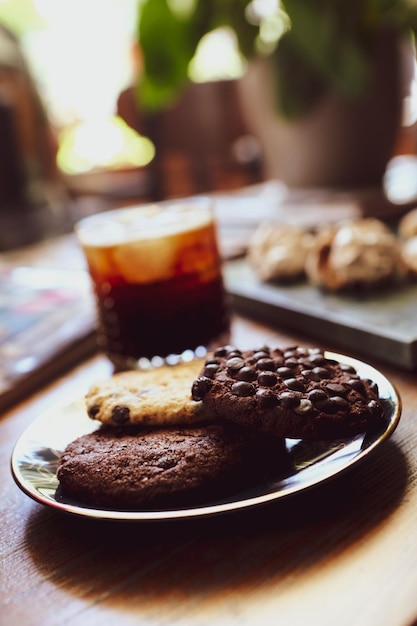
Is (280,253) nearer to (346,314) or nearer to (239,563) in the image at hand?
(346,314)

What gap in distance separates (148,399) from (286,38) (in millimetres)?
975

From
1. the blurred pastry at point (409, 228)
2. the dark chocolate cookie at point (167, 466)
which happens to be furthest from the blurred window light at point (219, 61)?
the dark chocolate cookie at point (167, 466)

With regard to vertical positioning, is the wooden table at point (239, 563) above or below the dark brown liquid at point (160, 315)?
below

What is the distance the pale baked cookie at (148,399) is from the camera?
0.50m

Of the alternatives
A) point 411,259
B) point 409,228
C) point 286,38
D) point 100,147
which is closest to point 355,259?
point 411,259

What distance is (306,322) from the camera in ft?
2.71

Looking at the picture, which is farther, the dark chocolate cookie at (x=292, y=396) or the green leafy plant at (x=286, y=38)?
the green leafy plant at (x=286, y=38)

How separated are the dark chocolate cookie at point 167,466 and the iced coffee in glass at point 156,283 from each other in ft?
0.95

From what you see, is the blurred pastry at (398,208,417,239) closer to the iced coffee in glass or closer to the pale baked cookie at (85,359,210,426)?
the iced coffee in glass

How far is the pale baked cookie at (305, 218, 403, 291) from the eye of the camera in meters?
0.85

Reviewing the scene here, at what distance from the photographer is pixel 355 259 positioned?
0.85m

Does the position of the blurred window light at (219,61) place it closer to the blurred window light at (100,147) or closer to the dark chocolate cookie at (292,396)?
the blurred window light at (100,147)

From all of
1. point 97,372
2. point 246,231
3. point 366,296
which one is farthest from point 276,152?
point 97,372

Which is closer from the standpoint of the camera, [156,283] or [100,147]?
[156,283]
